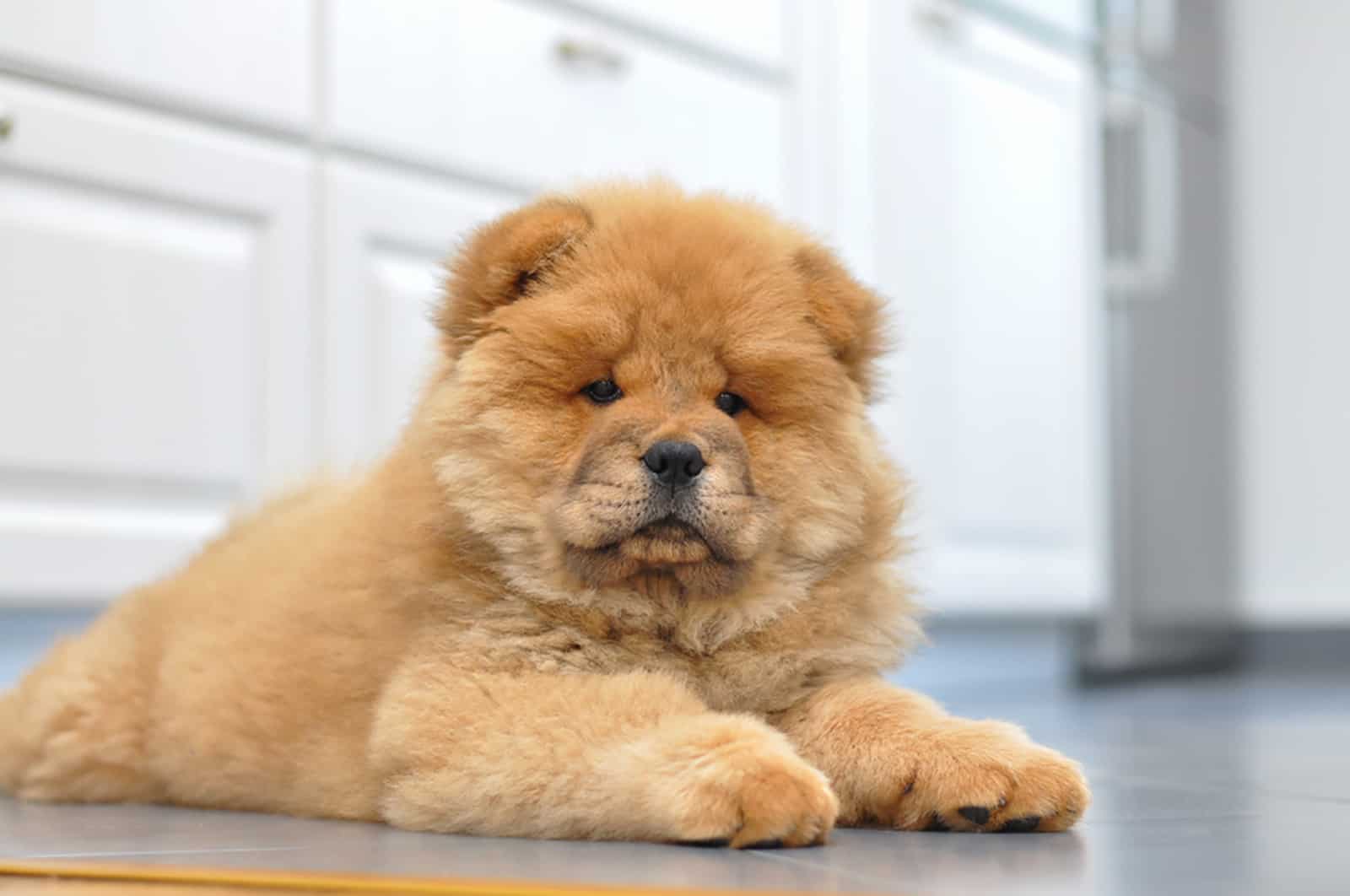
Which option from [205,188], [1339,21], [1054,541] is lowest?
[1054,541]

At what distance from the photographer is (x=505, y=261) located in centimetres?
143

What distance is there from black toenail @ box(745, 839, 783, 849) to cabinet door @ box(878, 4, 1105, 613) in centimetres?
212

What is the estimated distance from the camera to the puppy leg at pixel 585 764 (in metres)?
1.19

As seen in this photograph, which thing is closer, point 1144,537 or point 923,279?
point 923,279

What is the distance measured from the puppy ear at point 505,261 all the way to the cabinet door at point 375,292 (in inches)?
38.9

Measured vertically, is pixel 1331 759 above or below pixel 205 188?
below

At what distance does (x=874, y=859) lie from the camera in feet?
3.81

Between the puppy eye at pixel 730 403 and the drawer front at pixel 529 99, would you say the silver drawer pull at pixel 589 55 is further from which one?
the puppy eye at pixel 730 403

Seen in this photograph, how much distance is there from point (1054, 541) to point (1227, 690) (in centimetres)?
48

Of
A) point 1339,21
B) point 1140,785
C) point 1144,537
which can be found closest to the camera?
point 1140,785

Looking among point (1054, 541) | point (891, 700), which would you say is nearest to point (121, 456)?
point (891, 700)

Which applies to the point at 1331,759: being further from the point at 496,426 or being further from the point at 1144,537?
the point at 1144,537

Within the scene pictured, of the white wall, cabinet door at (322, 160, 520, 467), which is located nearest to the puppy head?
cabinet door at (322, 160, 520, 467)

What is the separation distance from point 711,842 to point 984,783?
0.69 feet
